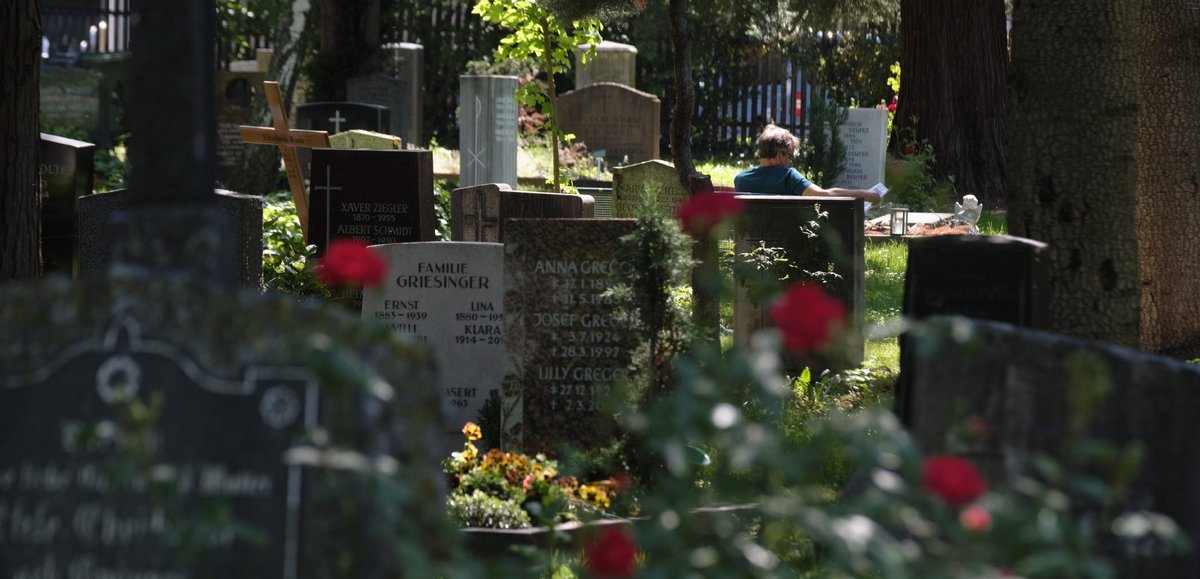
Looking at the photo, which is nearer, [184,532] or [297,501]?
[184,532]

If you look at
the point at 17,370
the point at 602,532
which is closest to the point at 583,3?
the point at 602,532

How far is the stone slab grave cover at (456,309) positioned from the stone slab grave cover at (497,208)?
5.33ft

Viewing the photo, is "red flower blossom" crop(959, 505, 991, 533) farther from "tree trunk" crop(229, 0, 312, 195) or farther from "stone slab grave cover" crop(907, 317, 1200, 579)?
"tree trunk" crop(229, 0, 312, 195)

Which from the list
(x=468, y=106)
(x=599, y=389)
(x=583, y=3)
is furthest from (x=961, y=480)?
(x=468, y=106)

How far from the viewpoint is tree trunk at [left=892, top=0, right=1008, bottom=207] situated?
687 inches

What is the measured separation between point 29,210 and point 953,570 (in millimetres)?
4970

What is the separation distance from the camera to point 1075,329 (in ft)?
16.8

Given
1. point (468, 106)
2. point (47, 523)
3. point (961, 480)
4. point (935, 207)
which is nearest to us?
point (961, 480)

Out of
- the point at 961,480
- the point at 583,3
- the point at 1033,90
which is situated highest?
the point at 583,3

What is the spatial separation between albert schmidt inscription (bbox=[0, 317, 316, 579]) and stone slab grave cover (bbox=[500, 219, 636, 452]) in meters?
3.24

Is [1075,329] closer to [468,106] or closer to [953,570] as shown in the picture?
[953,570]

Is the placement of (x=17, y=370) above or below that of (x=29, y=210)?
below

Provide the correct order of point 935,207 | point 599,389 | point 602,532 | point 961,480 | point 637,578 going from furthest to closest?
point 935,207, point 599,389, point 602,532, point 637,578, point 961,480

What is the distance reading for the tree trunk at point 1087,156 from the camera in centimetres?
504
